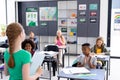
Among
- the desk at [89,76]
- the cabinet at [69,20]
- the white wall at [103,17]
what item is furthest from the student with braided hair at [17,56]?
the cabinet at [69,20]

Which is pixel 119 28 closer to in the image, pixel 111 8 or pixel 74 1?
pixel 111 8

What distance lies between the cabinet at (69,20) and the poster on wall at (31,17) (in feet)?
3.77

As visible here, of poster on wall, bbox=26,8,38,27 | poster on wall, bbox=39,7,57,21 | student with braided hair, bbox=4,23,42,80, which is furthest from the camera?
poster on wall, bbox=26,8,38,27

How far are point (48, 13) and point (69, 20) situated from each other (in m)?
1.01

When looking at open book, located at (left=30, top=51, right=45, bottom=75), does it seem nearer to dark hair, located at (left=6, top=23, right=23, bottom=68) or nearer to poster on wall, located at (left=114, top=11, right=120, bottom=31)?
dark hair, located at (left=6, top=23, right=23, bottom=68)

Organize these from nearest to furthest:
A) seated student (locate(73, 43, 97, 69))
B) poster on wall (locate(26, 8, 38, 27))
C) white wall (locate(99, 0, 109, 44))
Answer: seated student (locate(73, 43, 97, 69)), white wall (locate(99, 0, 109, 44)), poster on wall (locate(26, 8, 38, 27))

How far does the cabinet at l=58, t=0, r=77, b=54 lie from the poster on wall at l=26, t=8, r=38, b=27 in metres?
1.15

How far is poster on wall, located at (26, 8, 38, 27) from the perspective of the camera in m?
8.88

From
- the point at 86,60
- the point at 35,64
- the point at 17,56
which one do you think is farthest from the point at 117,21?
the point at 17,56

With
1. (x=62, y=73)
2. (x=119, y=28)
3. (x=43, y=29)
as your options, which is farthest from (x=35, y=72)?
(x=43, y=29)

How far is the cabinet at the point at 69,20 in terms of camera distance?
839 centimetres

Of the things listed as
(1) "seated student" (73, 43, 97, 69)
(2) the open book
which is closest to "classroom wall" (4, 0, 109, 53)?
(1) "seated student" (73, 43, 97, 69)

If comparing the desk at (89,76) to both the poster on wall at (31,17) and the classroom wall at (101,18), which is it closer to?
the classroom wall at (101,18)

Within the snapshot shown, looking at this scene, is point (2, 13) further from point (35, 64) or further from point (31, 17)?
point (35, 64)
